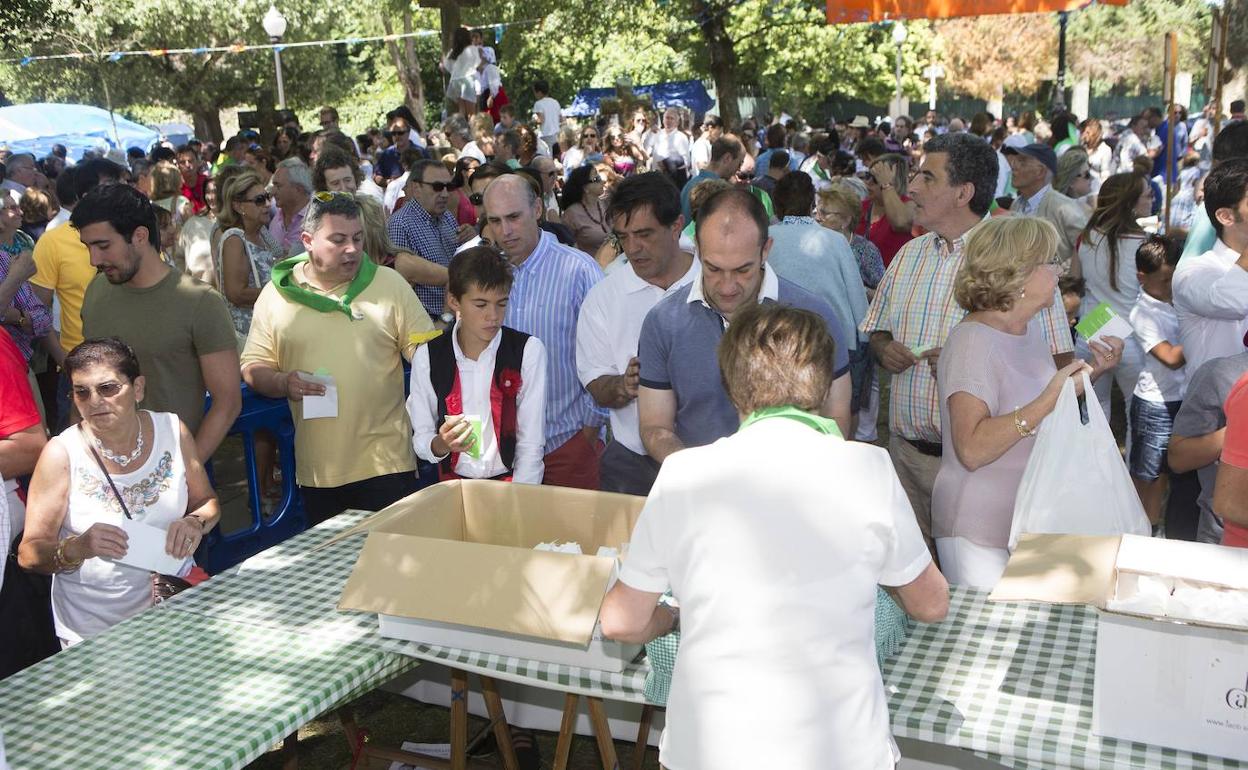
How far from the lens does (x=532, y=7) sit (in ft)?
83.8

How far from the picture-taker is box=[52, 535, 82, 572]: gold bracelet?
3135 millimetres

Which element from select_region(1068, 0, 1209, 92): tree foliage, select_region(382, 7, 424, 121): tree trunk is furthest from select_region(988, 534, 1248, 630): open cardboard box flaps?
select_region(1068, 0, 1209, 92): tree foliage

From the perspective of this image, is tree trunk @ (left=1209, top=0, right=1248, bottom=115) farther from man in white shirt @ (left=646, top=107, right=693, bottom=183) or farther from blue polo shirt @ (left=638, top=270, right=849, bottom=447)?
blue polo shirt @ (left=638, top=270, right=849, bottom=447)

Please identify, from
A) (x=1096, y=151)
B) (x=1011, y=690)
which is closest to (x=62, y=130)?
(x=1096, y=151)

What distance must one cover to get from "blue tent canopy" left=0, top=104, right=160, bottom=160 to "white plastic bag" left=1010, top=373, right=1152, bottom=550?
76.7ft

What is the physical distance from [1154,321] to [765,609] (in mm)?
3925

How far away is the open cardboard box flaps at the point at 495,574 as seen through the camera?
8.20 feet

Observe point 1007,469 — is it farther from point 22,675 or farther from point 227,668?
point 22,675

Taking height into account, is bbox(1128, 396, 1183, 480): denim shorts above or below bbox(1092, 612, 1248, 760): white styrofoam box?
below

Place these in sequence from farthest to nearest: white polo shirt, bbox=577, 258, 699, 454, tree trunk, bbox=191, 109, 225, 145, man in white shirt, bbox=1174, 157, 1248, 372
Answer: tree trunk, bbox=191, 109, 225, 145 → man in white shirt, bbox=1174, 157, 1248, 372 → white polo shirt, bbox=577, 258, 699, 454

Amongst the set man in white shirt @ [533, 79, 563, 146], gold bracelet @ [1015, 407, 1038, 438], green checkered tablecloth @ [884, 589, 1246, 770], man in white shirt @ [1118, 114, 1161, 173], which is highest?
man in white shirt @ [533, 79, 563, 146]

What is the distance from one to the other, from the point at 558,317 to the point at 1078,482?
7.04 feet

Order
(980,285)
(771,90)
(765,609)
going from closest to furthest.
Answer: (765,609) < (980,285) < (771,90)

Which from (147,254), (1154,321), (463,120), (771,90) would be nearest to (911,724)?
(147,254)
